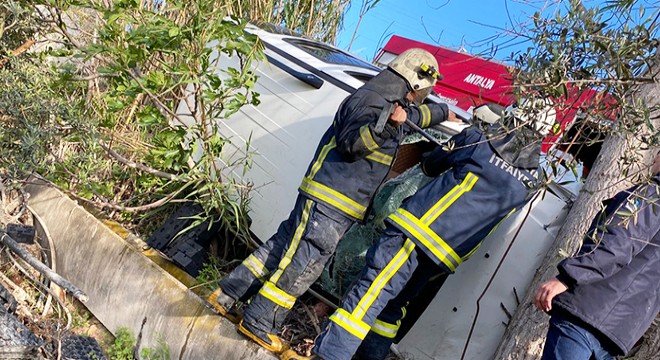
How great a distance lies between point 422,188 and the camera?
3973mm

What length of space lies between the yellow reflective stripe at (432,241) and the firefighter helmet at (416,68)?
844 millimetres

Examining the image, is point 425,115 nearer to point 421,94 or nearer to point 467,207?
point 421,94

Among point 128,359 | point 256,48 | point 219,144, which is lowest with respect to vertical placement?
point 128,359

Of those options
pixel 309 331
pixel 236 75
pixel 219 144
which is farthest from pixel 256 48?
pixel 309 331

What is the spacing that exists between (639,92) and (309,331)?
231 centimetres

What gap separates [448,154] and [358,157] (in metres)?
0.50

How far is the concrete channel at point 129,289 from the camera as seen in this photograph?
13.7ft

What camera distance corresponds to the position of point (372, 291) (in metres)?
3.77

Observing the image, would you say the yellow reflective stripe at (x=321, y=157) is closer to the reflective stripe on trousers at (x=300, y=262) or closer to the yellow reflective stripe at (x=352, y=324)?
the reflective stripe on trousers at (x=300, y=262)

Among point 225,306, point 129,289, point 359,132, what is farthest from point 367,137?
point 129,289

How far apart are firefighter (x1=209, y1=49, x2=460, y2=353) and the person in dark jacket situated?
1272 millimetres

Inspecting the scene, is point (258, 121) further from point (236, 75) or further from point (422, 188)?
point (422, 188)

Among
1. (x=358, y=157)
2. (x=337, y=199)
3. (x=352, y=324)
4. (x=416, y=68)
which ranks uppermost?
(x=416, y=68)

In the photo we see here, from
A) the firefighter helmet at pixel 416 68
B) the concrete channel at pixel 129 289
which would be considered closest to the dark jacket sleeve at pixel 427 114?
the firefighter helmet at pixel 416 68
